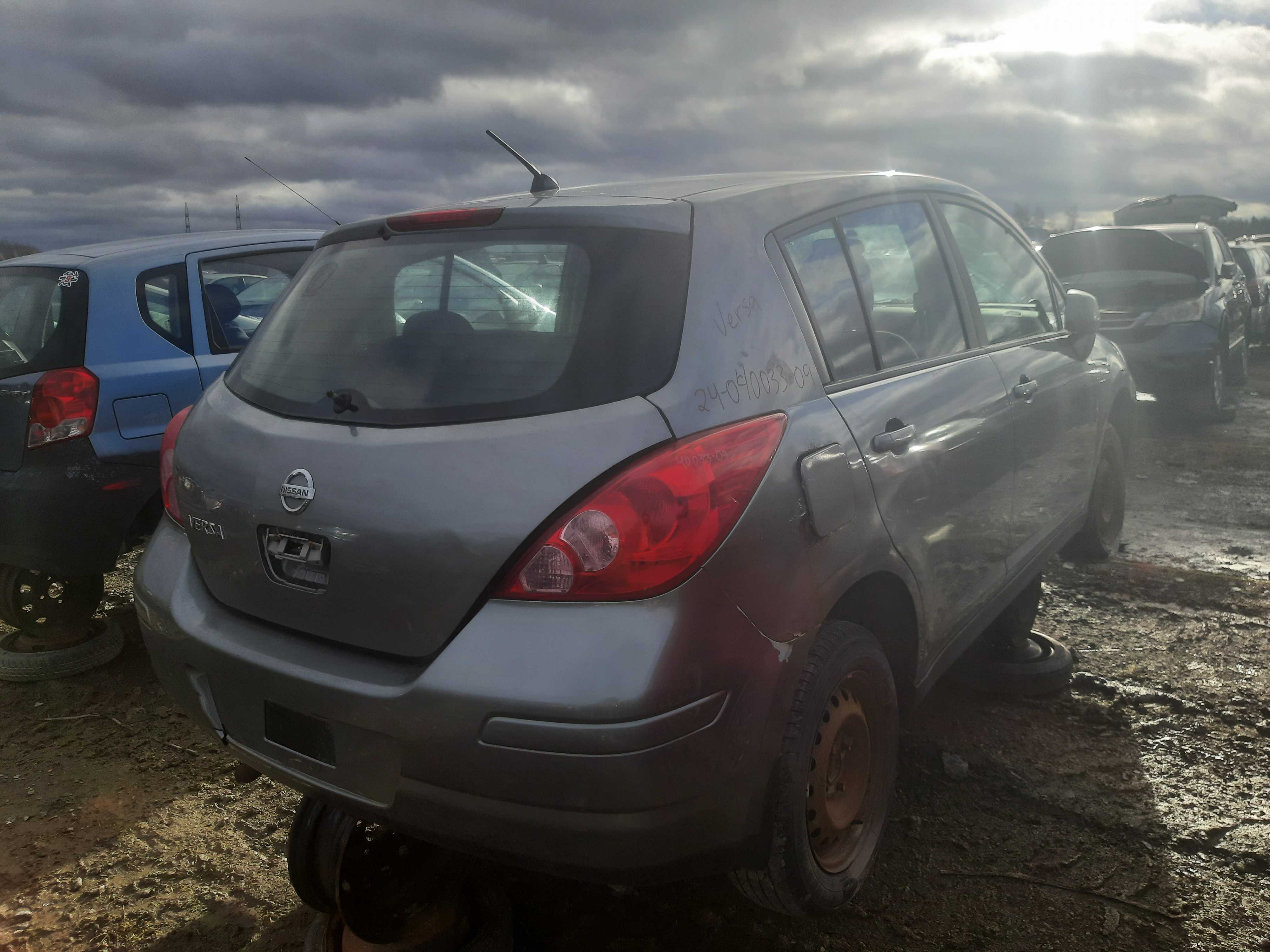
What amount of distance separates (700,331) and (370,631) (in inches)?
34.0

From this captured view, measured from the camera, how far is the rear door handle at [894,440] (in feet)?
7.52

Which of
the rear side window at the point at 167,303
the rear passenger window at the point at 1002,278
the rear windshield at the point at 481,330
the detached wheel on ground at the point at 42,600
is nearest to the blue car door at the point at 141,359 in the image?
the rear side window at the point at 167,303

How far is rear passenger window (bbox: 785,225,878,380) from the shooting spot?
7.53 ft

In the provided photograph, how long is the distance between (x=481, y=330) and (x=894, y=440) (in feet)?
3.31

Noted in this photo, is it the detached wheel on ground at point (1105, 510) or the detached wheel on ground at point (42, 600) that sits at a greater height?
the detached wheel on ground at point (1105, 510)

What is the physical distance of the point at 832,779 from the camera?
2279 mm

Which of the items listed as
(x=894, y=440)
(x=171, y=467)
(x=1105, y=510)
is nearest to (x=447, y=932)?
(x=171, y=467)

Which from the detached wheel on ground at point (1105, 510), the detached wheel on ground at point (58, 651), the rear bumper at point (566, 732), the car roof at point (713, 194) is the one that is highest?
the car roof at point (713, 194)

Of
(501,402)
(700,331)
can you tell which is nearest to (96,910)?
(501,402)

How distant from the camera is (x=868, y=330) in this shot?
2.51 meters

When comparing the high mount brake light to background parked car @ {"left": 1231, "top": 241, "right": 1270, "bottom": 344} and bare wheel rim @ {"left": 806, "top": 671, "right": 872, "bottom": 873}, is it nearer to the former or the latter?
bare wheel rim @ {"left": 806, "top": 671, "right": 872, "bottom": 873}

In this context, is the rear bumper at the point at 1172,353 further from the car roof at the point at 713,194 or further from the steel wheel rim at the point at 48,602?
the steel wheel rim at the point at 48,602

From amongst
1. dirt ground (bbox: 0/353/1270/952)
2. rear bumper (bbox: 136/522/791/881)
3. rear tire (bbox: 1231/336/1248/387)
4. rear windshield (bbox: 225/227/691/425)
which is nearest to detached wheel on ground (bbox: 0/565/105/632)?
dirt ground (bbox: 0/353/1270/952)

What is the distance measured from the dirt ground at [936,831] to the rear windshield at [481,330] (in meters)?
1.36
